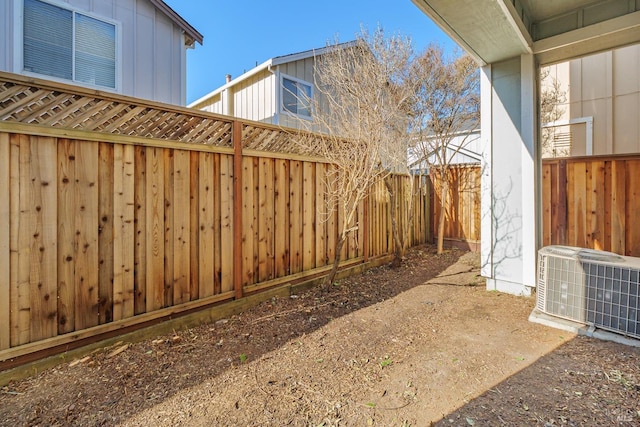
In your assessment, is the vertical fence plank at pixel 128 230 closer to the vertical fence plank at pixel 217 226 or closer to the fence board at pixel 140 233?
the fence board at pixel 140 233

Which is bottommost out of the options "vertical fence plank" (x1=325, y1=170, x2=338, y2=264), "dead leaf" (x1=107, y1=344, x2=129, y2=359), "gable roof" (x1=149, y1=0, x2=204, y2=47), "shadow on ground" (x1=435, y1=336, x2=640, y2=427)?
"shadow on ground" (x1=435, y1=336, x2=640, y2=427)

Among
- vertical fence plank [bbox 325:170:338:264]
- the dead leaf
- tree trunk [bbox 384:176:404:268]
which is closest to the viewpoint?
the dead leaf

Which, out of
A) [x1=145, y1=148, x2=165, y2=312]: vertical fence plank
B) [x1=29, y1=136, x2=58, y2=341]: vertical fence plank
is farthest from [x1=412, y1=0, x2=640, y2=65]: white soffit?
[x1=29, y1=136, x2=58, y2=341]: vertical fence plank

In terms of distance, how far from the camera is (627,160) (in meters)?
4.89

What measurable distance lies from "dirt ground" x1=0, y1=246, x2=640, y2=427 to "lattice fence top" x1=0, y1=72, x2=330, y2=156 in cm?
183

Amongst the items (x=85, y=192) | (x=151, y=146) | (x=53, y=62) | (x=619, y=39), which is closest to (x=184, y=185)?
(x=151, y=146)

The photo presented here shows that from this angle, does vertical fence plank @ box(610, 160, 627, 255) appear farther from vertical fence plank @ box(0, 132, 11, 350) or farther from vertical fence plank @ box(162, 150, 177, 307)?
vertical fence plank @ box(0, 132, 11, 350)

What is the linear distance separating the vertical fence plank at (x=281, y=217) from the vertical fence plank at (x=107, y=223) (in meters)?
1.72

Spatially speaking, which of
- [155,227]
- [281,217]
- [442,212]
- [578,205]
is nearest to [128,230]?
[155,227]

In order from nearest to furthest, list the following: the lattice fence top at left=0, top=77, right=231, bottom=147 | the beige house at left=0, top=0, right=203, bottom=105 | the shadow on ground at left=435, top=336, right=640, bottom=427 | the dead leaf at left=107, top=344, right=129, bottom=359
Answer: the shadow on ground at left=435, top=336, right=640, bottom=427 < the lattice fence top at left=0, top=77, right=231, bottom=147 < the dead leaf at left=107, top=344, right=129, bottom=359 < the beige house at left=0, top=0, right=203, bottom=105

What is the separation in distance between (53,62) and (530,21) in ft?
21.6

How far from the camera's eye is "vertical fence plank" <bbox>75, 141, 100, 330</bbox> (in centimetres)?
245

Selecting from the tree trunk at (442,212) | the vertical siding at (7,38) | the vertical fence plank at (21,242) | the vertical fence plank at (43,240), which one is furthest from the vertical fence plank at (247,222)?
the tree trunk at (442,212)

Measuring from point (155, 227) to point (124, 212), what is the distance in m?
0.29
